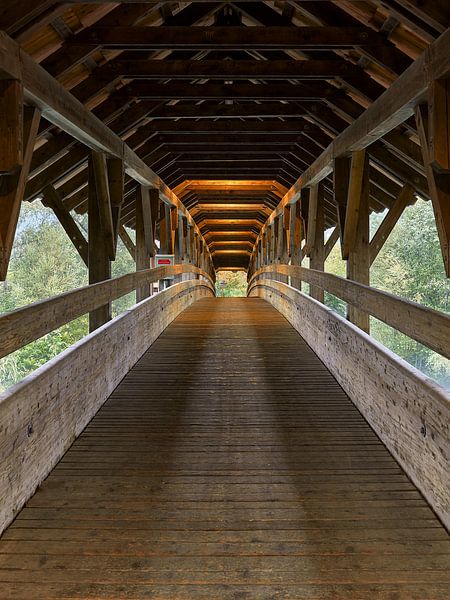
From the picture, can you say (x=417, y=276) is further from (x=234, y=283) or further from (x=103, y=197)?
(x=103, y=197)

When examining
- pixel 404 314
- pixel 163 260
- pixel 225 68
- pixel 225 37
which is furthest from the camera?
pixel 163 260

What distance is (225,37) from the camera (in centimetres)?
459

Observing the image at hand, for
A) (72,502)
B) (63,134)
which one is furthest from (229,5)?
(72,502)

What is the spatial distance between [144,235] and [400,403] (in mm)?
5697

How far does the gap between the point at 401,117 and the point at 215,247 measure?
24.0 m

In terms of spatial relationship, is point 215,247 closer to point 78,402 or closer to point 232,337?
point 232,337

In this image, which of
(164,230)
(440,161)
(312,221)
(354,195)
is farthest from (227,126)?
(440,161)

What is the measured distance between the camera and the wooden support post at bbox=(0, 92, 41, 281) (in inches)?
126

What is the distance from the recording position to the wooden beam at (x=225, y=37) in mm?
4480

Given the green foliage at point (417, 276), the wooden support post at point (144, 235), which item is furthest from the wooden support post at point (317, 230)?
the green foliage at point (417, 276)

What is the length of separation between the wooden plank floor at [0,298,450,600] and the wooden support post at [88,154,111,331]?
1.42 meters

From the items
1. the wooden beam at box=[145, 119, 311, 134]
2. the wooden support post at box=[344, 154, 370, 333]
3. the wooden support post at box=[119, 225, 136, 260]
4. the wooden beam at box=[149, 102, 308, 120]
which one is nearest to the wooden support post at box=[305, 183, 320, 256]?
the wooden beam at box=[145, 119, 311, 134]

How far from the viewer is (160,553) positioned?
228 cm

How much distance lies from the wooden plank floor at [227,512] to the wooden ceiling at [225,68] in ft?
8.74
